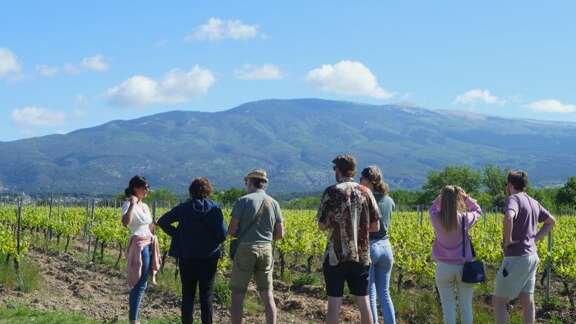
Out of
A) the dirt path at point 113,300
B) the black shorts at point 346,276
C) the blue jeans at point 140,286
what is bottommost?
the dirt path at point 113,300

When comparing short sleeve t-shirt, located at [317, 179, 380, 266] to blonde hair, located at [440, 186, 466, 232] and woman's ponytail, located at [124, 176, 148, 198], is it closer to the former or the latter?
blonde hair, located at [440, 186, 466, 232]

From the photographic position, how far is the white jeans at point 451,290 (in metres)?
5.83

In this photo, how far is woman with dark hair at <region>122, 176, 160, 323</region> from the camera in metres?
6.61

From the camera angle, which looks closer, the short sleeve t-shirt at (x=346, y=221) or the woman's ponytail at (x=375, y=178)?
the short sleeve t-shirt at (x=346, y=221)

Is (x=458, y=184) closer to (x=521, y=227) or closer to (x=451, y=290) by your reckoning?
(x=521, y=227)

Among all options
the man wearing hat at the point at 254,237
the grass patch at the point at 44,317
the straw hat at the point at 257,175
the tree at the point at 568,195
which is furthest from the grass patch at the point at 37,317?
the tree at the point at 568,195

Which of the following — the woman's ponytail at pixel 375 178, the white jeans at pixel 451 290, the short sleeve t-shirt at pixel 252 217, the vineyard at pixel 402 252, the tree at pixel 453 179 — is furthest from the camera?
the tree at pixel 453 179

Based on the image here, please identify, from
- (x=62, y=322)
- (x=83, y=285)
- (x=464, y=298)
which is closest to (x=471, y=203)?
(x=464, y=298)

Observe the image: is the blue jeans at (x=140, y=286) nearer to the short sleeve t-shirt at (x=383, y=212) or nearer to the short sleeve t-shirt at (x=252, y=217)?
the short sleeve t-shirt at (x=252, y=217)

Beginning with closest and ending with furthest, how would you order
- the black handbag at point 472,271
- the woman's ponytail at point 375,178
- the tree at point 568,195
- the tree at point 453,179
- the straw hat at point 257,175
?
the black handbag at point 472,271 → the woman's ponytail at point 375,178 → the straw hat at point 257,175 → the tree at point 568,195 → the tree at point 453,179

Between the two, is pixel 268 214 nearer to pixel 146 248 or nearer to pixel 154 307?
pixel 146 248

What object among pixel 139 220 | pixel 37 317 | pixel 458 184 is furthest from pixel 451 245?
pixel 458 184

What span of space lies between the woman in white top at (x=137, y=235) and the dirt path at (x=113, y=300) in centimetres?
144

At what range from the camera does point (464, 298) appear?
5.89m
